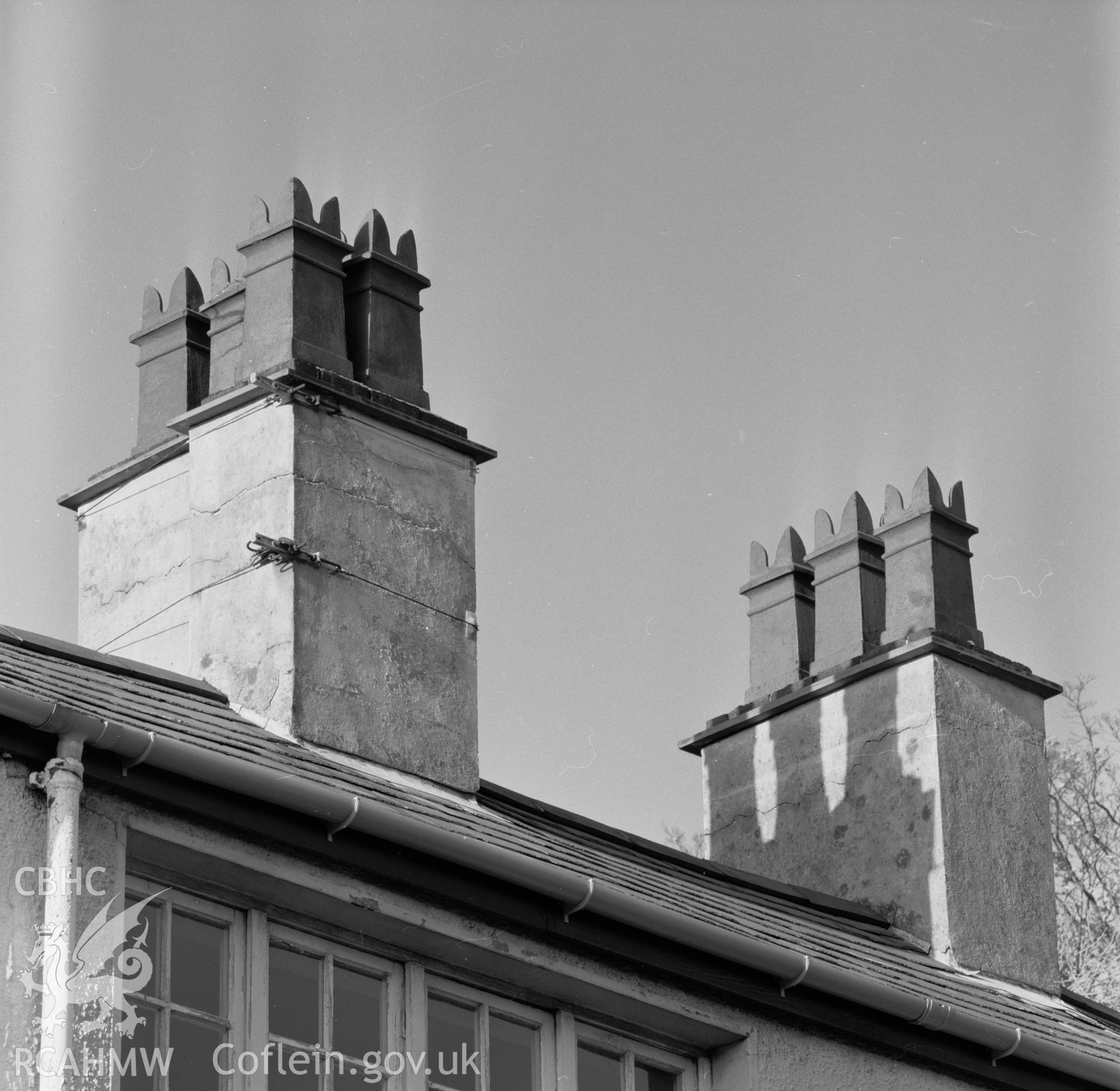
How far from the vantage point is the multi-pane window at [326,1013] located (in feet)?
28.8

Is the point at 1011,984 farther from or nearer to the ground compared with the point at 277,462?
nearer to the ground

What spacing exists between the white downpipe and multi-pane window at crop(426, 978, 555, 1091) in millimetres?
1644

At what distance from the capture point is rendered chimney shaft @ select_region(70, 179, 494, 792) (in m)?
10.9

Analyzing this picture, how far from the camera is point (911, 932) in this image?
13.0 meters

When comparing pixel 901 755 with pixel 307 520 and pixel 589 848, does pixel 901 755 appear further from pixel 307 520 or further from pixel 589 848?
pixel 307 520

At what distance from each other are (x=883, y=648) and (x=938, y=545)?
68 centimetres

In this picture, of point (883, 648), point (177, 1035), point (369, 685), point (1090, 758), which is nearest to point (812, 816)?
point (883, 648)

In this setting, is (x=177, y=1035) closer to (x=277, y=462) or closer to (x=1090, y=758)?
(x=277, y=462)

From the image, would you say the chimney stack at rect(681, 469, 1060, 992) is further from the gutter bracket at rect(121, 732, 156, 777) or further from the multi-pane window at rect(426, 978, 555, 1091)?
the gutter bracket at rect(121, 732, 156, 777)

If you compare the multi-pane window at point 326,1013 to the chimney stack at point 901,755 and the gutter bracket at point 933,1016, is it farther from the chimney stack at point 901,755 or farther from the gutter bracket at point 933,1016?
the chimney stack at point 901,755

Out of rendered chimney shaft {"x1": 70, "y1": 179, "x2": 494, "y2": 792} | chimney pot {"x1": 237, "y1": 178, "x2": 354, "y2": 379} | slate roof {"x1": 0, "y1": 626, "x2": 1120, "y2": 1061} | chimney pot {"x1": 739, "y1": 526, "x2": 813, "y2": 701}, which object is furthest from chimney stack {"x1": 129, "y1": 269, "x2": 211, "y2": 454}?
chimney pot {"x1": 739, "y1": 526, "x2": 813, "y2": 701}

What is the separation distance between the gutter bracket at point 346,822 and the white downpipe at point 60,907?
107 centimetres

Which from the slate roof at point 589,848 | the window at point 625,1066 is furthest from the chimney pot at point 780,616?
the window at point 625,1066

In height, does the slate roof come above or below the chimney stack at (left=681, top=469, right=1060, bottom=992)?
below
